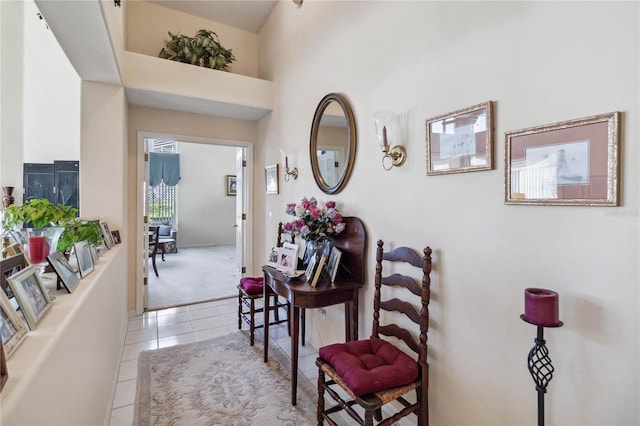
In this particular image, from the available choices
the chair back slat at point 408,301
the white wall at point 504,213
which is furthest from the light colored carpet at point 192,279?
the chair back slat at point 408,301

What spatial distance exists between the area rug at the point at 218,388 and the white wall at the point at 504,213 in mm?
772

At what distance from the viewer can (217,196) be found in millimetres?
9570

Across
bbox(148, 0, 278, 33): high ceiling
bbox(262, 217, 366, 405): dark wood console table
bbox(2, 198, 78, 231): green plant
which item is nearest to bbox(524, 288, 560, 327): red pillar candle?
bbox(262, 217, 366, 405): dark wood console table

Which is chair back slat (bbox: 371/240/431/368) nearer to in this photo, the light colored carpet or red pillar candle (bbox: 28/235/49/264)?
red pillar candle (bbox: 28/235/49/264)

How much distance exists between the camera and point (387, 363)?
5.46ft

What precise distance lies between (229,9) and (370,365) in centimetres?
423

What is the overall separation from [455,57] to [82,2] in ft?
6.80

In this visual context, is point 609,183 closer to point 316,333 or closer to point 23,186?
point 316,333

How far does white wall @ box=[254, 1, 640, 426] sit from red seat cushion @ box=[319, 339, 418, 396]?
0.24 meters

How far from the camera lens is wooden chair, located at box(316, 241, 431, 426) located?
1.48 metres

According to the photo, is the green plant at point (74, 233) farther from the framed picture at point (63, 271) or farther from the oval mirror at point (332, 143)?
the oval mirror at point (332, 143)

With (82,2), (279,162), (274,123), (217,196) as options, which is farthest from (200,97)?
(217,196)

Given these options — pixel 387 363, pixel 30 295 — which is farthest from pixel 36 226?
pixel 387 363

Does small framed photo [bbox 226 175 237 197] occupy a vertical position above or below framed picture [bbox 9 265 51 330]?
above
